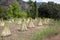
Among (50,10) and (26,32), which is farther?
(50,10)

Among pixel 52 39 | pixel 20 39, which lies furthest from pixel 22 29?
pixel 52 39

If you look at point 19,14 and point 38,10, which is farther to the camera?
point 38,10

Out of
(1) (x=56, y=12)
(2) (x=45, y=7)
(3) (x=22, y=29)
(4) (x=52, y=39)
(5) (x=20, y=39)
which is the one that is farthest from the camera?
(2) (x=45, y=7)

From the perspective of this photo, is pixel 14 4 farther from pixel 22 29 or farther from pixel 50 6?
pixel 22 29

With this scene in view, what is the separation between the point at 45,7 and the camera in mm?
41969

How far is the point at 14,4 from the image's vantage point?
3725 centimetres

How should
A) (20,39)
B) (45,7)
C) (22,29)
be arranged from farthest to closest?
(45,7) → (22,29) → (20,39)

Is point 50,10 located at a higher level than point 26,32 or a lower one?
lower

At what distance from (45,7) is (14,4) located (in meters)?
7.51

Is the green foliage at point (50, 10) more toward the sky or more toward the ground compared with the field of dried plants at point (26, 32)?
more toward the ground

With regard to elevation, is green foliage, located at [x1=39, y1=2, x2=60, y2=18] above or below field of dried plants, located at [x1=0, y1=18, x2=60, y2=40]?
below

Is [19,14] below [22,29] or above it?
below

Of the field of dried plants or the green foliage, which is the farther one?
the green foliage

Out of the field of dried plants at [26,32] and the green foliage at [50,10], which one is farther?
the green foliage at [50,10]
